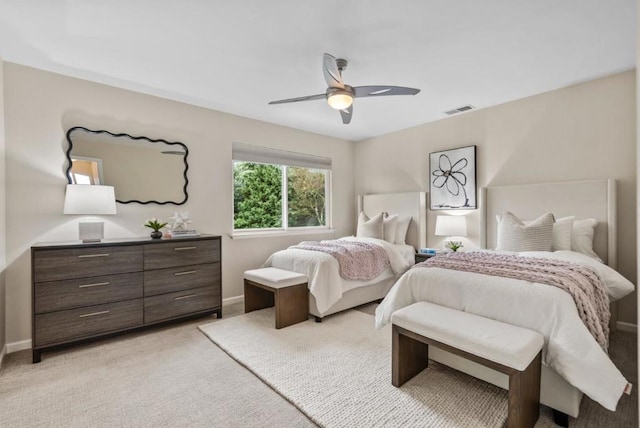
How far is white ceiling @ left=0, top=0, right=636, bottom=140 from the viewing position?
6.56 feet

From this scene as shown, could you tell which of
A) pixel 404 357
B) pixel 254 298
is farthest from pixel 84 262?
pixel 404 357

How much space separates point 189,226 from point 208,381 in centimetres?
199

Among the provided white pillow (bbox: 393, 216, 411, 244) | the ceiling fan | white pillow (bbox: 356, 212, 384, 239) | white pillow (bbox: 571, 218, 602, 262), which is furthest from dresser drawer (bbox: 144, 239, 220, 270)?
white pillow (bbox: 571, 218, 602, 262)

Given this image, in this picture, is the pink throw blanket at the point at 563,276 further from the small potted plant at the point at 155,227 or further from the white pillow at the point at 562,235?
the small potted plant at the point at 155,227

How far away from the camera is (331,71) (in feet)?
7.49

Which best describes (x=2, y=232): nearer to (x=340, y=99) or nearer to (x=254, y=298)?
(x=254, y=298)

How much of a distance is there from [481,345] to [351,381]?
3.04 ft

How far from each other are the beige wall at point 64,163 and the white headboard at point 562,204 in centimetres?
283

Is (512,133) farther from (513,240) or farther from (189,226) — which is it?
(189,226)

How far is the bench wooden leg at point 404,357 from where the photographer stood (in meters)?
2.02

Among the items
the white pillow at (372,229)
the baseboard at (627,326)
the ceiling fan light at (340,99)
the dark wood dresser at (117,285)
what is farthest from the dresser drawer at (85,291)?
the baseboard at (627,326)

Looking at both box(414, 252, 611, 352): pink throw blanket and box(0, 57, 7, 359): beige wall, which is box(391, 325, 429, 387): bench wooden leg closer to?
box(414, 252, 611, 352): pink throw blanket

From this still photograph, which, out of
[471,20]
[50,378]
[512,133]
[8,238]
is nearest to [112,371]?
[50,378]

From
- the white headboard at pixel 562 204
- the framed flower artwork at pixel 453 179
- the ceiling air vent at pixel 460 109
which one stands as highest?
the ceiling air vent at pixel 460 109
